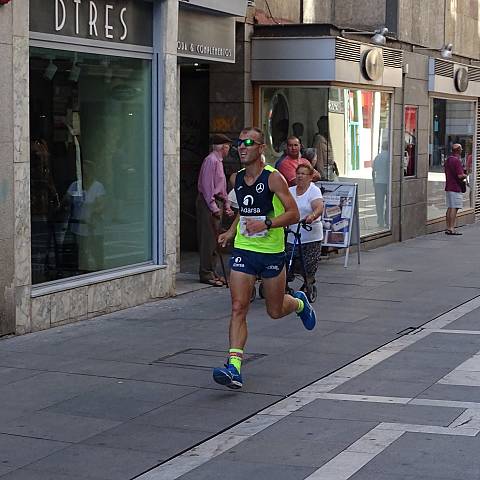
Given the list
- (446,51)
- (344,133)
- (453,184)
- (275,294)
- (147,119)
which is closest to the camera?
(275,294)

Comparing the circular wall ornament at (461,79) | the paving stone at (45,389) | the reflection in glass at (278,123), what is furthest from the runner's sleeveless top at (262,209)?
the circular wall ornament at (461,79)

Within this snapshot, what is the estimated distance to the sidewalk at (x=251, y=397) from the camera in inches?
251

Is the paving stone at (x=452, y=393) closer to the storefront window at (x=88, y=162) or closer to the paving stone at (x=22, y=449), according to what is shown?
the paving stone at (x=22, y=449)

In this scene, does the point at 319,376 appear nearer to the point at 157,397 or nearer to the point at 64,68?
the point at 157,397

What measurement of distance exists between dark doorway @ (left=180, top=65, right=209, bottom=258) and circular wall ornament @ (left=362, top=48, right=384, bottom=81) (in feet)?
9.06

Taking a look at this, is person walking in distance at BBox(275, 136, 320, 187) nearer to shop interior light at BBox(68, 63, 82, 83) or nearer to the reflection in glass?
the reflection in glass

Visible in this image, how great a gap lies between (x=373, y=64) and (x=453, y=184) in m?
5.27

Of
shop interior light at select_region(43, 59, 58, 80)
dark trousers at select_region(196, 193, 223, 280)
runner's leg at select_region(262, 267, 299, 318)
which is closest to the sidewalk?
runner's leg at select_region(262, 267, 299, 318)

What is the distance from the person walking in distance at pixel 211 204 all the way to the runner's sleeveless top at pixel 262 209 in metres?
4.77

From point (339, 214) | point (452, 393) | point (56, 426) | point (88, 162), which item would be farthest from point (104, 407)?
point (339, 214)

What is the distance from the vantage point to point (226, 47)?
15.0 metres

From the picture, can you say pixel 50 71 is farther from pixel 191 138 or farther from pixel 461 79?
pixel 461 79

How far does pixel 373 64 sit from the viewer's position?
18.3 meters

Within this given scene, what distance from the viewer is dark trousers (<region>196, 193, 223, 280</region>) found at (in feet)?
44.8
